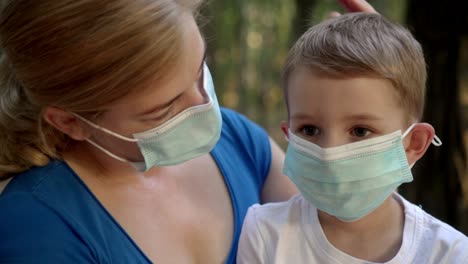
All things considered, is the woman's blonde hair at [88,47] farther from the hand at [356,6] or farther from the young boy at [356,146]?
the hand at [356,6]

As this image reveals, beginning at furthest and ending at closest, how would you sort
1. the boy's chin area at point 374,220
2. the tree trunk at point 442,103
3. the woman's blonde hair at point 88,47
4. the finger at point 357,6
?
the tree trunk at point 442,103
the finger at point 357,6
the boy's chin area at point 374,220
the woman's blonde hair at point 88,47

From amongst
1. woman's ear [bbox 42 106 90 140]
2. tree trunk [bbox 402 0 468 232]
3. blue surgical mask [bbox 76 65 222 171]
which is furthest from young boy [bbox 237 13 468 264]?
tree trunk [bbox 402 0 468 232]

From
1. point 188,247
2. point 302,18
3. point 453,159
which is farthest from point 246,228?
point 302,18

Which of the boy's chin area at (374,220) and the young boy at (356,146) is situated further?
the boy's chin area at (374,220)

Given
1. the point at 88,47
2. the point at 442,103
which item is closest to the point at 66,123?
the point at 88,47

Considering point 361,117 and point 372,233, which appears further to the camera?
Result: point 372,233

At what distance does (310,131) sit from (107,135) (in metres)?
0.53

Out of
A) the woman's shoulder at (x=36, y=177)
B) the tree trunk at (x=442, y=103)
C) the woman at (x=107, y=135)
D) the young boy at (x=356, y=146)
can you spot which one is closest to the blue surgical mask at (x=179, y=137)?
the woman at (x=107, y=135)

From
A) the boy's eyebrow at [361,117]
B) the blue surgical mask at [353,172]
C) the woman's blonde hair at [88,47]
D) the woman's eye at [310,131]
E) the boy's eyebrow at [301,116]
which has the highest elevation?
the woman's blonde hair at [88,47]

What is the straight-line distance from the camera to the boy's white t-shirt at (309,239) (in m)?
1.66

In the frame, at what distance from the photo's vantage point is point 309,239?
5.78ft

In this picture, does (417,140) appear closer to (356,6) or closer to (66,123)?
(356,6)

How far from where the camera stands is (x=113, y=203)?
1.78 meters

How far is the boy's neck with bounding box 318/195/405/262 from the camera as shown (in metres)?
1.72
